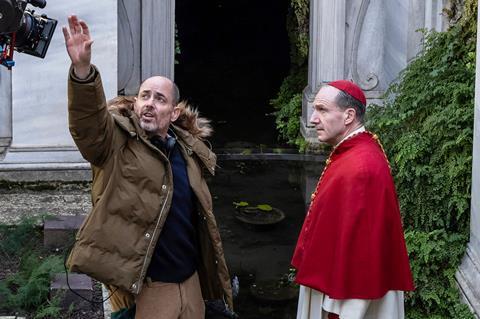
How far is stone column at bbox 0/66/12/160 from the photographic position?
31.0ft

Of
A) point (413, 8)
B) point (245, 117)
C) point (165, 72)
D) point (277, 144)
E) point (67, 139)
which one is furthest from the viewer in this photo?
point (245, 117)

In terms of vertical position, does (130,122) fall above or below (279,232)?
above

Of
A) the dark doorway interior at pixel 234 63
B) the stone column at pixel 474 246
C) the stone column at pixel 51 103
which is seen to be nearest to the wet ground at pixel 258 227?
the stone column at pixel 474 246

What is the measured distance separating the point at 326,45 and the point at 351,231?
7.83 m

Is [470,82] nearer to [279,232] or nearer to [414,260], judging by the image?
[414,260]

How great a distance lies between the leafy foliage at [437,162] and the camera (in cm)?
639

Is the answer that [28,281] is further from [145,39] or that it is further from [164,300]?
[145,39]

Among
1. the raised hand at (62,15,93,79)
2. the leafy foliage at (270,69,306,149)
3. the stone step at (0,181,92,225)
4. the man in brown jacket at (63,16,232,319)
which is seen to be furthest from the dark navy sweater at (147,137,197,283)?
the leafy foliage at (270,69,306,149)

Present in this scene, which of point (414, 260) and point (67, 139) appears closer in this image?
point (414, 260)

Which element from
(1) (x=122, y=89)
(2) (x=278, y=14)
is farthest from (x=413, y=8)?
(2) (x=278, y=14)

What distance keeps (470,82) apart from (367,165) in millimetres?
3180

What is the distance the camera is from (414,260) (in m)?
6.49

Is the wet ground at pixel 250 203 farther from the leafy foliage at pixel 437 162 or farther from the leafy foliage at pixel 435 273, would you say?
the leafy foliage at pixel 437 162

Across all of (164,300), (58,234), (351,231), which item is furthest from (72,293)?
(351,231)
